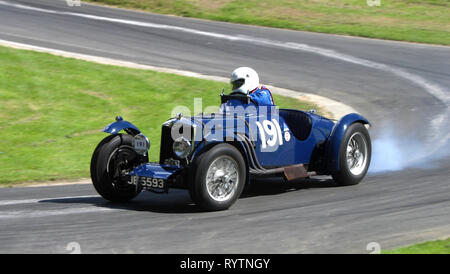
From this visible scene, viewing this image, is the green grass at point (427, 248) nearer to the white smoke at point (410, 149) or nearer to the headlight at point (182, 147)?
the headlight at point (182, 147)

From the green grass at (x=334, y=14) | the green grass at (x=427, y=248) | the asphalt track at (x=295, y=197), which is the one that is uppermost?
the green grass at (x=334, y=14)

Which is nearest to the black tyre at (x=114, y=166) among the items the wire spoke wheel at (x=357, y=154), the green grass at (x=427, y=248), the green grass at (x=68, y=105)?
the green grass at (x=68, y=105)

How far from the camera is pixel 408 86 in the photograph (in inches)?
712

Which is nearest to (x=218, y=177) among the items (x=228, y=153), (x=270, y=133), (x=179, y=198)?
(x=228, y=153)

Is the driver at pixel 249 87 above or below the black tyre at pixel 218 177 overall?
above

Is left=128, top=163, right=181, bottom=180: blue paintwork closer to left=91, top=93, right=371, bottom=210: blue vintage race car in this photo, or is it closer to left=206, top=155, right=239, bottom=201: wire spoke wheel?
left=91, top=93, right=371, bottom=210: blue vintage race car

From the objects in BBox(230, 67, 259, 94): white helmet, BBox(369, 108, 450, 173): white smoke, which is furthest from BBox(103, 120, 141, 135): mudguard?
BBox(369, 108, 450, 173): white smoke

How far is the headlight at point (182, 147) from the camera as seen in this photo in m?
8.52

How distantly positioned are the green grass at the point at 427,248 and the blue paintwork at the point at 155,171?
3.04 meters

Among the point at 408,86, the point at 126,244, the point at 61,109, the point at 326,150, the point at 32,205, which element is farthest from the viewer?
the point at 408,86

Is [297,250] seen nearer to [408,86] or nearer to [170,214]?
[170,214]

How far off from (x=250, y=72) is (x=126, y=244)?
370cm
